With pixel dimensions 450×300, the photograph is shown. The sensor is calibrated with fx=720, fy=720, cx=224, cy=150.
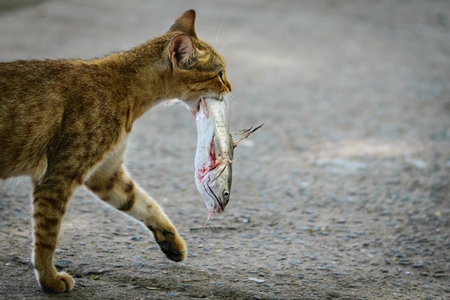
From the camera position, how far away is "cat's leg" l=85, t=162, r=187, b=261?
4.04 metres

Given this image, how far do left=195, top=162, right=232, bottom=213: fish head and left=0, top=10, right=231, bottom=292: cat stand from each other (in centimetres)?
47

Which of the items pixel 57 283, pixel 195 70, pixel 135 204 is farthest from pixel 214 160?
pixel 57 283

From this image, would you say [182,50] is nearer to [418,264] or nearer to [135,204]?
[135,204]

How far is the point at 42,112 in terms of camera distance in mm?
3596

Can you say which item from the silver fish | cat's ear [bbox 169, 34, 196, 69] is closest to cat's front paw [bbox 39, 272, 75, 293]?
the silver fish

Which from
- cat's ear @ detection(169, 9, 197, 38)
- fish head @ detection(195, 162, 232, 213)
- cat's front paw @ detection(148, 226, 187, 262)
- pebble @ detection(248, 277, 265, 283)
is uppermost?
cat's ear @ detection(169, 9, 197, 38)

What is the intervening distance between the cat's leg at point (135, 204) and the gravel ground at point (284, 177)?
0.14m

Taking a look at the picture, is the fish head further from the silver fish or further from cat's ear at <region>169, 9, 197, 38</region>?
cat's ear at <region>169, 9, 197, 38</region>

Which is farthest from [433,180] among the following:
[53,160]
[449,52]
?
[449,52]

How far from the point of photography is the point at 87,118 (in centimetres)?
363

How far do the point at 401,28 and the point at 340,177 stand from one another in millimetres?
6614

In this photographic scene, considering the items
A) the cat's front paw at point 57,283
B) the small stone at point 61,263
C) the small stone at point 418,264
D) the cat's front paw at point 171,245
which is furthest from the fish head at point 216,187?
the small stone at point 418,264

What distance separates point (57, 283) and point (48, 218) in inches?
13.9

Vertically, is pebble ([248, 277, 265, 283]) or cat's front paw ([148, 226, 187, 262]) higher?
cat's front paw ([148, 226, 187, 262])
